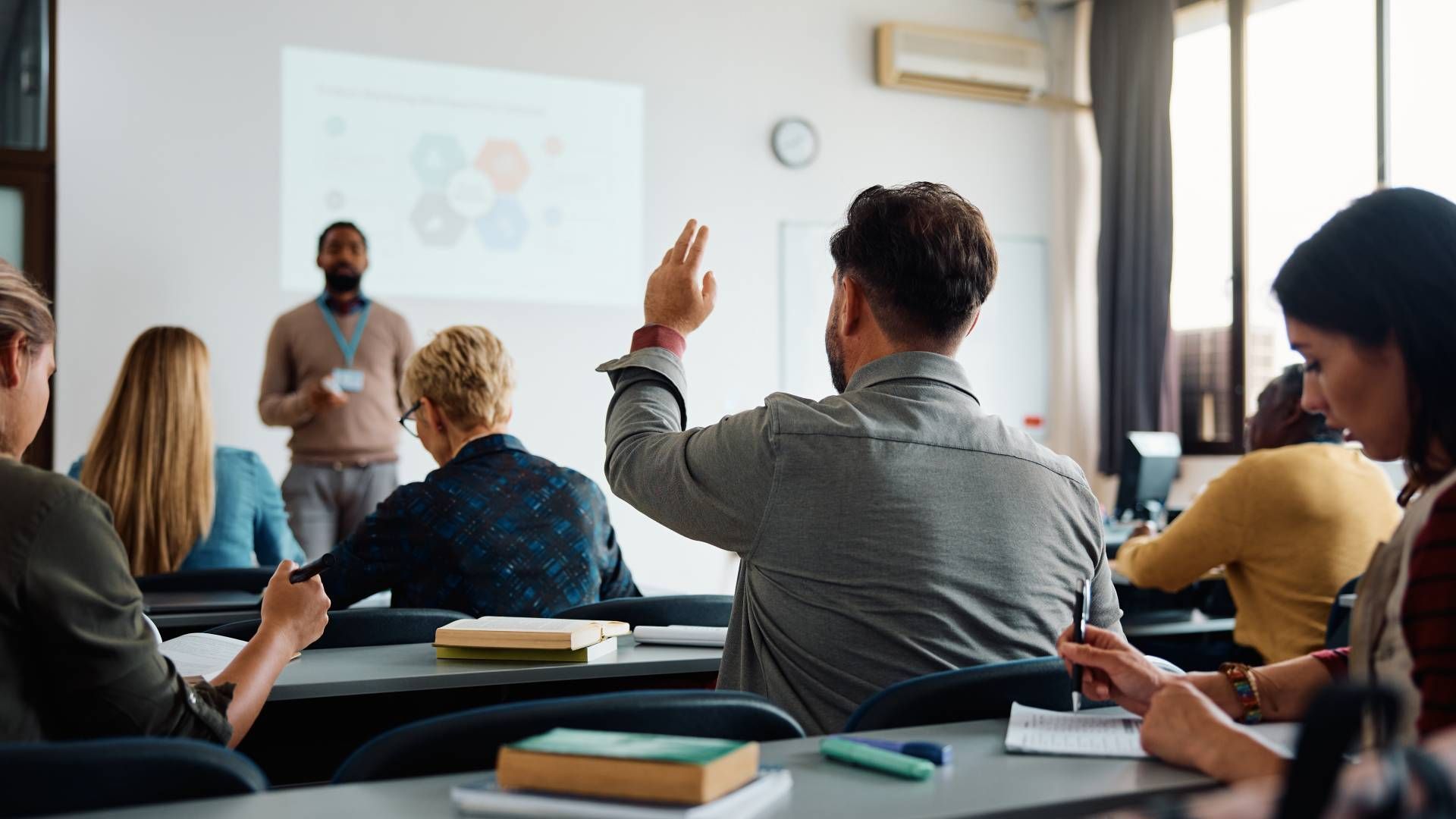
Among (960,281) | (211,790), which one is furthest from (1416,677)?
(211,790)

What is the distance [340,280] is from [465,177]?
899mm

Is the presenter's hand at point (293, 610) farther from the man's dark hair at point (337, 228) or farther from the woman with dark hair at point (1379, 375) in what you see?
the man's dark hair at point (337, 228)

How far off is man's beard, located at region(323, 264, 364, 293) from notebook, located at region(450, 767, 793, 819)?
14.8 feet

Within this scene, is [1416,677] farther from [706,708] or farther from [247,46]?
[247,46]

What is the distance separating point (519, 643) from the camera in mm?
2004

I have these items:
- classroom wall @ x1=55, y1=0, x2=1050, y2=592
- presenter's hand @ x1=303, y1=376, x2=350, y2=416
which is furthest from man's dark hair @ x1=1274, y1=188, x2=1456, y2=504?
classroom wall @ x1=55, y1=0, x2=1050, y2=592

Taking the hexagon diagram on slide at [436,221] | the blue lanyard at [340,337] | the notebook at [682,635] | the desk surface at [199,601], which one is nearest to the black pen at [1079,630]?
the notebook at [682,635]

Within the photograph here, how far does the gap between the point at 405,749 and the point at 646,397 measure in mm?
747

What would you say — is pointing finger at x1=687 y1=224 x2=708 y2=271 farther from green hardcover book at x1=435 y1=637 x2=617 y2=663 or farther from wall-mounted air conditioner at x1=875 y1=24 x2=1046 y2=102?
wall-mounted air conditioner at x1=875 y1=24 x2=1046 y2=102

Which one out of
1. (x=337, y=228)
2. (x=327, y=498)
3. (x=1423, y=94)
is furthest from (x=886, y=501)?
(x=1423, y=94)

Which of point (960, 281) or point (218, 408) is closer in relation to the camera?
point (960, 281)

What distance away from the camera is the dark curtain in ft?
22.6

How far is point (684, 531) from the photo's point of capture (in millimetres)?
1676

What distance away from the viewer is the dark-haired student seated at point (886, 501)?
1639 millimetres
